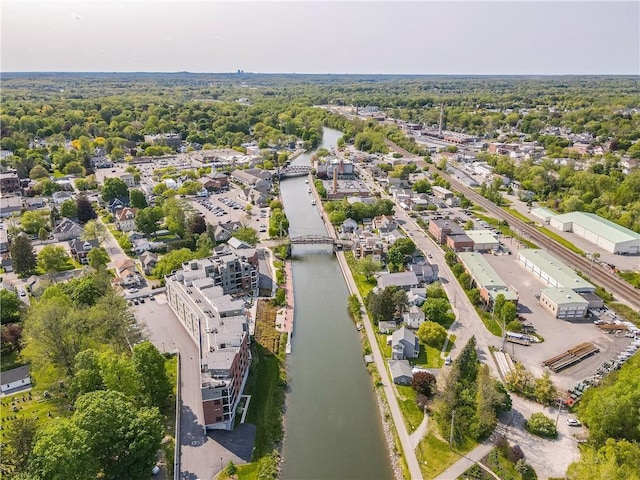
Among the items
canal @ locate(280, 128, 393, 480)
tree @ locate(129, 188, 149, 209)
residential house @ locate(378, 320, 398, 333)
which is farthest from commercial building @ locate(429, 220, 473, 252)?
tree @ locate(129, 188, 149, 209)

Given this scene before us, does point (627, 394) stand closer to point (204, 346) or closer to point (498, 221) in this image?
point (204, 346)

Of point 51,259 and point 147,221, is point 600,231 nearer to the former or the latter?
point 147,221

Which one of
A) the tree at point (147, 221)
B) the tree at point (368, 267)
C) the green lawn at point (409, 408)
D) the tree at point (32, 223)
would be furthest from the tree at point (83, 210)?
the green lawn at point (409, 408)

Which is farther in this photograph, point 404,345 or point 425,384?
point 404,345

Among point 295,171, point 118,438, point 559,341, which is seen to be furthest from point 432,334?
point 295,171

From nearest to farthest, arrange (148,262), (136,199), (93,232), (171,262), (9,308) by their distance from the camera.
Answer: (9,308)
(171,262)
(148,262)
(93,232)
(136,199)

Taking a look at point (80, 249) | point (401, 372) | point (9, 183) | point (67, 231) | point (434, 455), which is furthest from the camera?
point (9, 183)
